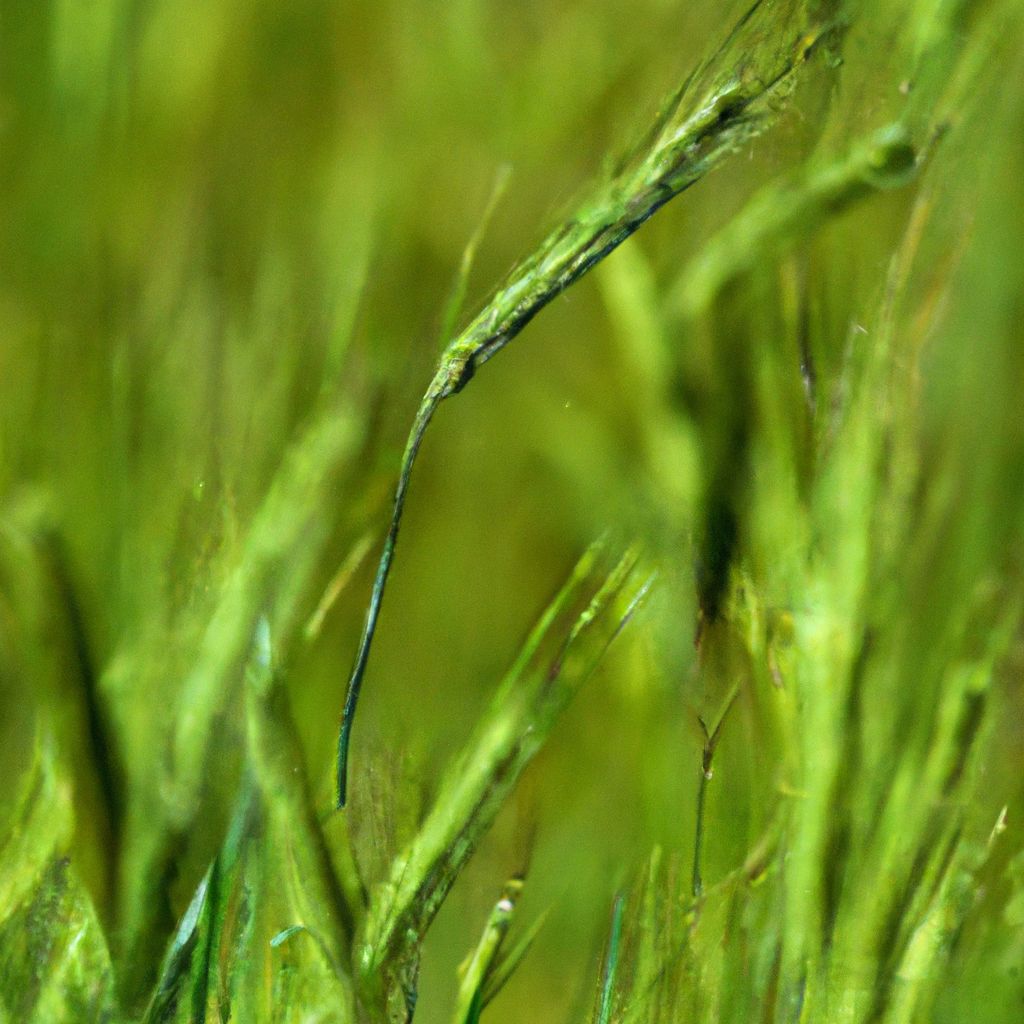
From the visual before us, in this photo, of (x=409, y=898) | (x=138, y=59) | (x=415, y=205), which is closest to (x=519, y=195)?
(x=415, y=205)

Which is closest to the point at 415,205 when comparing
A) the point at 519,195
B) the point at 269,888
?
the point at 519,195

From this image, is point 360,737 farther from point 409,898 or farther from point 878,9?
point 878,9

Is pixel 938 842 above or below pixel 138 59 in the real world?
below

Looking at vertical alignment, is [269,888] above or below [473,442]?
below

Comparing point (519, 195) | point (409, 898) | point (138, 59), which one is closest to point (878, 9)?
point (519, 195)

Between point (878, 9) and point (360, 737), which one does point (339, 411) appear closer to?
point (360, 737)

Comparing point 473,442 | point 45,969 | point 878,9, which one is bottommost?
point 45,969
